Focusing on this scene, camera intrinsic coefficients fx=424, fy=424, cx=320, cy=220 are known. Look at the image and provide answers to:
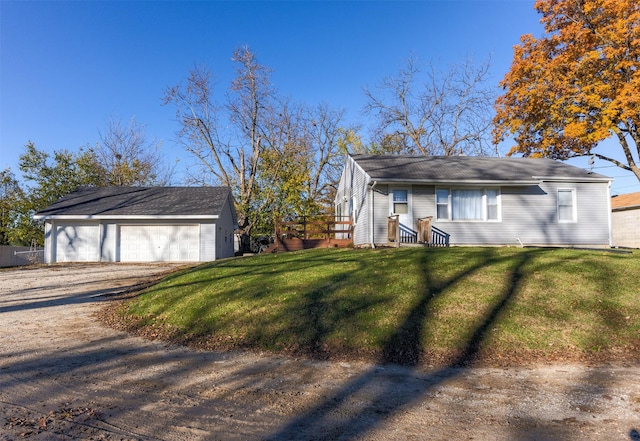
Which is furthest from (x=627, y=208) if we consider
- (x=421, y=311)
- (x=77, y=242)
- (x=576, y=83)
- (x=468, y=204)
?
(x=77, y=242)

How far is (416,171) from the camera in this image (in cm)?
1677

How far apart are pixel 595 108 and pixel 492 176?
10.7 meters

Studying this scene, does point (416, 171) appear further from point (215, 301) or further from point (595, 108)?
point (595, 108)

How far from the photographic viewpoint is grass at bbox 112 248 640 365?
5.68 meters

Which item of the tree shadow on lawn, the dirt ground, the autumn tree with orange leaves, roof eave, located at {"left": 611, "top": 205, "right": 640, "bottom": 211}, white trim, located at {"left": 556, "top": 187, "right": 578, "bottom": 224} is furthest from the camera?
roof eave, located at {"left": 611, "top": 205, "right": 640, "bottom": 211}

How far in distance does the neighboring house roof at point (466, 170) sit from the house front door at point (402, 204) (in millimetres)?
601

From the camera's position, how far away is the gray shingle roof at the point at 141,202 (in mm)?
21656

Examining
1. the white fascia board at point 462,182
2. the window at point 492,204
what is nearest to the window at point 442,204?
the white fascia board at point 462,182

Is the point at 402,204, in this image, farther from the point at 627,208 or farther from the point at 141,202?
the point at 627,208

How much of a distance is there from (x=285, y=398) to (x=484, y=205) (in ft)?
46.1

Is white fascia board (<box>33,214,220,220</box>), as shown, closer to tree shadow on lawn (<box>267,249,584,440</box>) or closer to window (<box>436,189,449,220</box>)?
window (<box>436,189,449,220</box>)

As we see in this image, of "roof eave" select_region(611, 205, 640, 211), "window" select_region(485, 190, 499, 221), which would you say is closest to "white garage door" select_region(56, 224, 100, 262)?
"window" select_region(485, 190, 499, 221)

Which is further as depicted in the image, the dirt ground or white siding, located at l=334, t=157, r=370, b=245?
white siding, located at l=334, t=157, r=370, b=245

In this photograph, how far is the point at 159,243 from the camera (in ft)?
71.6
